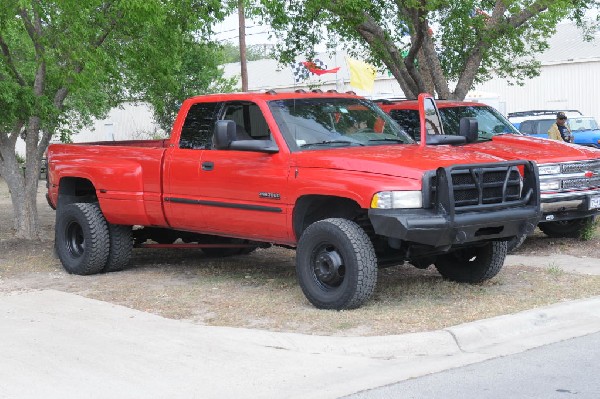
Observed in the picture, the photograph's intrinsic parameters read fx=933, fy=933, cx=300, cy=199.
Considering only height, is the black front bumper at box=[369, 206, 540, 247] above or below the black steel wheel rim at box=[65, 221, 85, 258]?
above

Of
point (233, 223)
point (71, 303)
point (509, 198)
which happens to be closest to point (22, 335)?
point (71, 303)

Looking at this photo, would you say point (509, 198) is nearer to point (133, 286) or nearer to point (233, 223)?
point (233, 223)

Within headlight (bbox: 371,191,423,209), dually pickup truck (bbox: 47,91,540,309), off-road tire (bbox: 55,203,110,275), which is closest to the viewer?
headlight (bbox: 371,191,423,209)

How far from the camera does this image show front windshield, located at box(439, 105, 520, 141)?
43.5 ft

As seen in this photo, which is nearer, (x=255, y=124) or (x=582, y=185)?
(x=255, y=124)

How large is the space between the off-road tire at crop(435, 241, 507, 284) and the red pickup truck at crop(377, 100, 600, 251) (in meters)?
1.27

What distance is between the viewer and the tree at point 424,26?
15820 millimetres

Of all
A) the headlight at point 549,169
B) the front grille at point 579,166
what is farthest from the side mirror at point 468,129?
the front grille at point 579,166

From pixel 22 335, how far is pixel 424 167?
364 cm

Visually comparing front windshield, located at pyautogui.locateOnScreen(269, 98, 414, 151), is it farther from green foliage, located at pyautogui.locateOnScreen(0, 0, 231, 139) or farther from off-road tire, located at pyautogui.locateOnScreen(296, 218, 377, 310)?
green foliage, located at pyautogui.locateOnScreen(0, 0, 231, 139)

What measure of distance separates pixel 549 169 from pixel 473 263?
2.59 meters

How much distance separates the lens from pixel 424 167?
8.03m

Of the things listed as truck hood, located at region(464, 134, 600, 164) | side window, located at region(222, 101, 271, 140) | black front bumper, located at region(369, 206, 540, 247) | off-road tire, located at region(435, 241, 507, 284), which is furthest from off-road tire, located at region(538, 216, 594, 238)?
side window, located at region(222, 101, 271, 140)

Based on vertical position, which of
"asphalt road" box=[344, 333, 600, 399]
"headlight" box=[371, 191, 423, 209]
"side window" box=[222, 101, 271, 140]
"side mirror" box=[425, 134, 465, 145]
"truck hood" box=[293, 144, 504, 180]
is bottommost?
"asphalt road" box=[344, 333, 600, 399]
